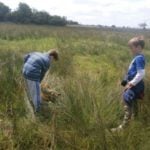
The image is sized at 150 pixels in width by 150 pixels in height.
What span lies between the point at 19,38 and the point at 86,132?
61.4ft

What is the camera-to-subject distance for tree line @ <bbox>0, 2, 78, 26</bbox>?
186 ft

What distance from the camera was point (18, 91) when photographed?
23.2ft

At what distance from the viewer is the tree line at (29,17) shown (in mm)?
56750

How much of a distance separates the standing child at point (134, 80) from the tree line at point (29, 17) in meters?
50.6

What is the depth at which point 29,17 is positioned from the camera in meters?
57.8

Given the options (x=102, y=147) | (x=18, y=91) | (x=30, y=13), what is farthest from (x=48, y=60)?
(x=30, y=13)

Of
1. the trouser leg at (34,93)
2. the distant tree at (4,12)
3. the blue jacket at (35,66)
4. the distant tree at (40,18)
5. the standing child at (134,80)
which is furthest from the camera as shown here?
the distant tree at (4,12)

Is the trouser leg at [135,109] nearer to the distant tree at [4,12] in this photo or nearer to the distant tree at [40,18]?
the distant tree at [40,18]

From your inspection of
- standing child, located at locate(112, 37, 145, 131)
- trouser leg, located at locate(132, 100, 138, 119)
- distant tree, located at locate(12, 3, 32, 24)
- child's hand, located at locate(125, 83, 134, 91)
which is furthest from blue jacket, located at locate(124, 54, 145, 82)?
distant tree, located at locate(12, 3, 32, 24)

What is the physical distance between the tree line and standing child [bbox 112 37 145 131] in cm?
5060

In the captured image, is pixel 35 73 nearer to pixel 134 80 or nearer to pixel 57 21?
pixel 134 80

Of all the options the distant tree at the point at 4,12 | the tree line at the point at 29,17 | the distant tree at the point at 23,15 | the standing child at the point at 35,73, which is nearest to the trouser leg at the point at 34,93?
the standing child at the point at 35,73

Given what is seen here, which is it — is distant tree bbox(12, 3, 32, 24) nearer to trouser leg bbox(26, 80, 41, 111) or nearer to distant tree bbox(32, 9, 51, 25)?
distant tree bbox(32, 9, 51, 25)

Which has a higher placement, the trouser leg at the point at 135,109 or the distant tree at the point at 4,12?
the trouser leg at the point at 135,109
